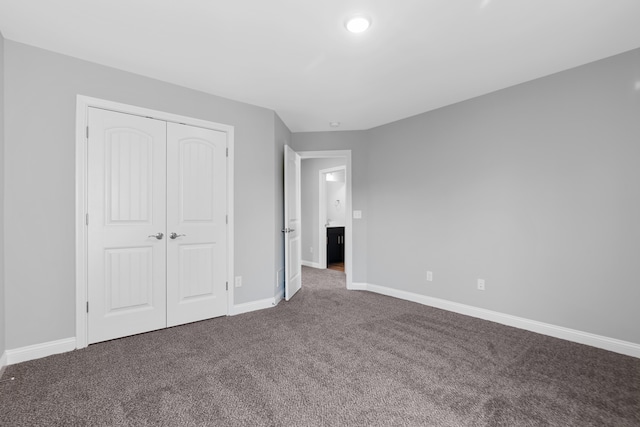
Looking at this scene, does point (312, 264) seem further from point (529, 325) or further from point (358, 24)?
point (358, 24)

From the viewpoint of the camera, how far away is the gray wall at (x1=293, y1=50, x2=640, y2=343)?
243 cm

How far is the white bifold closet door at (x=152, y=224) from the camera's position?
258 cm

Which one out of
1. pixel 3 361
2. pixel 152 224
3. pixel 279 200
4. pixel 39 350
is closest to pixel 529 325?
pixel 279 200

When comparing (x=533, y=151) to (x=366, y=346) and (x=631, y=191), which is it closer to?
(x=631, y=191)

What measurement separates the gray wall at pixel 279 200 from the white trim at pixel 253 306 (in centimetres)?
13

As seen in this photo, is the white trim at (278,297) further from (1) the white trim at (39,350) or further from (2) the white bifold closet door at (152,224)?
(1) the white trim at (39,350)

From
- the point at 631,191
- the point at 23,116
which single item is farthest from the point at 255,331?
the point at 631,191

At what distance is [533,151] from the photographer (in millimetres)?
2887

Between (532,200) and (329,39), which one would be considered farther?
(532,200)

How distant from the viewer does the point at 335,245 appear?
6602mm

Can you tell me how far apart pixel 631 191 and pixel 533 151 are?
79 centimetres

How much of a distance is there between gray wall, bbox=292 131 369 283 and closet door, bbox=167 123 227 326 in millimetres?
1704

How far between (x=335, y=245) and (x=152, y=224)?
4.28 meters

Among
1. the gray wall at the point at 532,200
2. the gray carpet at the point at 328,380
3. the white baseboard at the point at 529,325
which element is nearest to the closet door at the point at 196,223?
the gray carpet at the point at 328,380
